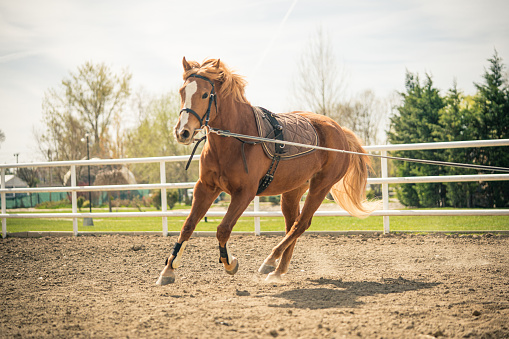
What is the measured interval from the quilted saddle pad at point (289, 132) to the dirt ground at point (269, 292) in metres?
1.29

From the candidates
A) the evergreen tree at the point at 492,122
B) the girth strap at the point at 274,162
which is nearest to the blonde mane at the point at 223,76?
the girth strap at the point at 274,162

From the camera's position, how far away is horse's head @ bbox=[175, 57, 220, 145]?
142 inches

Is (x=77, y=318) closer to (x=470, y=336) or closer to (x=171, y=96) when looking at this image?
(x=470, y=336)

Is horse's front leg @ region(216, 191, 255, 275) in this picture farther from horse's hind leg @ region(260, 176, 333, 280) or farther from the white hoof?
horse's hind leg @ region(260, 176, 333, 280)

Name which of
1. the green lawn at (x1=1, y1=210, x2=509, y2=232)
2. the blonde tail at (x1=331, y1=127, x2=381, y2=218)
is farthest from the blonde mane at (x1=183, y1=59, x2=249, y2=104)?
the green lawn at (x1=1, y1=210, x2=509, y2=232)

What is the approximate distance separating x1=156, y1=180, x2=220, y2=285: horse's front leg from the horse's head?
63 cm

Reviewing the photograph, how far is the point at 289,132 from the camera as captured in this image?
4.55 meters

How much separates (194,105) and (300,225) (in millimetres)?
1795

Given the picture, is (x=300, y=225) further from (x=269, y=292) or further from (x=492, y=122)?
(x=492, y=122)

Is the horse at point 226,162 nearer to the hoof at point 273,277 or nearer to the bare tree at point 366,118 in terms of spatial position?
the hoof at point 273,277

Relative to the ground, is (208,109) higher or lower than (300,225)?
higher

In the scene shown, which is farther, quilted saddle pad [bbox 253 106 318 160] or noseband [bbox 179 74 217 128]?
quilted saddle pad [bbox 253 106 318 160]

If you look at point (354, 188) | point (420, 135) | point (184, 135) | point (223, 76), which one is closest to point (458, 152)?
point (420, 135)

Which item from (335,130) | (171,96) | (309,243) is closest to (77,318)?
(335,130)
